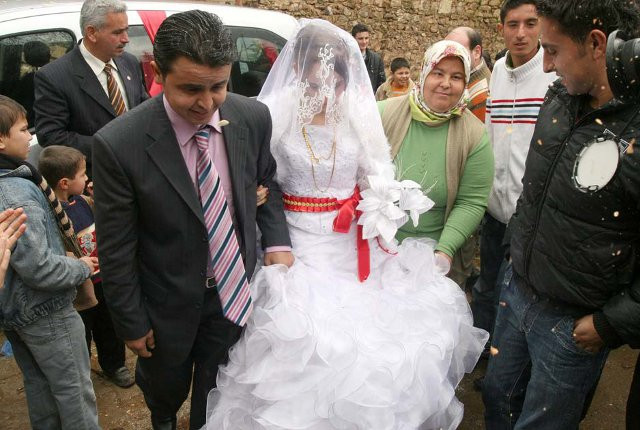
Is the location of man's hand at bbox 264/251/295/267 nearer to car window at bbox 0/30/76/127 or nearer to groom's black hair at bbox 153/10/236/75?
groom's black hair at bbox 153/10/236/75

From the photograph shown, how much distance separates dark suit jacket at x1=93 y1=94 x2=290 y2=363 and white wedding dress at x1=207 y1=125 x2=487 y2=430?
185 mm

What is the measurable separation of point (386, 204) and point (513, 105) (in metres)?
1.21

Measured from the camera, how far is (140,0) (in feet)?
14.0

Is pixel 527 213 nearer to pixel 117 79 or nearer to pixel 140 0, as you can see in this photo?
pixel 117 79

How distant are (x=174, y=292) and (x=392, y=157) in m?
1.28

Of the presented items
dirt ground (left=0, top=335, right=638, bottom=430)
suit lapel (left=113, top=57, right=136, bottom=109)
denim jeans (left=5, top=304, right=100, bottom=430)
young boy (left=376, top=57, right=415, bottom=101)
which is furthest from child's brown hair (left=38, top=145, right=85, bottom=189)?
young boy (left=376, top=57, right=415, bottom=101)

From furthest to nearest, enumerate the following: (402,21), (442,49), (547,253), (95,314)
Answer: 1. (402,21)
2. (95,314)
3. (442,49)
4. (547,253)

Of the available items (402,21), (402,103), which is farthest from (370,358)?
(402,21)

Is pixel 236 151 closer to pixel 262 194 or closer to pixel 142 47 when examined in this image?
pixel 262 194

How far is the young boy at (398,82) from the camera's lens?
7.08 meters

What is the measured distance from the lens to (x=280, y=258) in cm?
226

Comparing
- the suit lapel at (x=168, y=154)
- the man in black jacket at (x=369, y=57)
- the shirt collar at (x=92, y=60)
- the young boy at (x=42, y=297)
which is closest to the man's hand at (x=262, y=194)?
the suit lapel at (x=168, y=154)

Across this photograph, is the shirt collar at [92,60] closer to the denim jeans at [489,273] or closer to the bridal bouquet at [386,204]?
the bridal bouquet at [386,204]

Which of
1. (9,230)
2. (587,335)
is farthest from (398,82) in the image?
(9,230)
